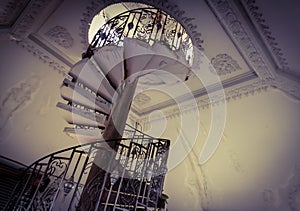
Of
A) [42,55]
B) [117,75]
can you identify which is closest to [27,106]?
[42,55]

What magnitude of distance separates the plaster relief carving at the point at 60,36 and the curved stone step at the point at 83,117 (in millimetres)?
960

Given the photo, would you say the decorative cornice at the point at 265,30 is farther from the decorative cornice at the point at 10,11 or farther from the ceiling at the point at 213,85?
the decorative cornice at the point at 10,11

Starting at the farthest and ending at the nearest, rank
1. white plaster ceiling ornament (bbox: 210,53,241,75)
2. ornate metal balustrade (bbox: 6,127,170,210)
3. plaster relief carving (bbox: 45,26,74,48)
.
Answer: plaster relief carving (bbox: 45,26,74,48) < white plaster ceiling ornament (bbox: 210,53,241,75) < ornate metal balustrade (bbox: 6,127,170,210)

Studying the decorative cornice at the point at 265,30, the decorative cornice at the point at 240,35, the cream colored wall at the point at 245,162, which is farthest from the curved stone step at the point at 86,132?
the decorative cornice at the point at 265,30

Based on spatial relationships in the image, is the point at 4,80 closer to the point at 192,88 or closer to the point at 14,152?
the point at 14,152

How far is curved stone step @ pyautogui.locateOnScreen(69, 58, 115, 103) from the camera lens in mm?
3645

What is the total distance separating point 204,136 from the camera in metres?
4.62

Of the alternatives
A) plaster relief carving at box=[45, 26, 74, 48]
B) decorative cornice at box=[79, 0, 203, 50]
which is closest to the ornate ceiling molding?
decorative cornice at box=[79, 0, 203, 50]

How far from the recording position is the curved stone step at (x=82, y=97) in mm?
3676

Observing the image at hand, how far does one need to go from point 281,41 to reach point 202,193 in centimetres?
337

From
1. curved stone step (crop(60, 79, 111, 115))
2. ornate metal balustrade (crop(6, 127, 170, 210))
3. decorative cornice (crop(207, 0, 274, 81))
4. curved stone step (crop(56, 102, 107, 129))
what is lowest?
ornate metal balustrade (crop(6, 127, 170, 210))

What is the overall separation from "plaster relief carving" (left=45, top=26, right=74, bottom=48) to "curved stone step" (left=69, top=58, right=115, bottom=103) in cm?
38

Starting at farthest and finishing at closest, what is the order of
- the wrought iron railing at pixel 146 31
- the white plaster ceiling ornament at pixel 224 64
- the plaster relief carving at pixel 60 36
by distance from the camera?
the wrought iron railing at pixel 146 31 < the plaster relief carving at pixel 60 36 < the white plaster ceiling ornament at pixel 224 64

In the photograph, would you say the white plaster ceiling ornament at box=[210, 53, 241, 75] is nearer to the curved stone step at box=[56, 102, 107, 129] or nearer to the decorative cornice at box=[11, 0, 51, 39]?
the curved stone step at box=[56, 102, 107, 129]
